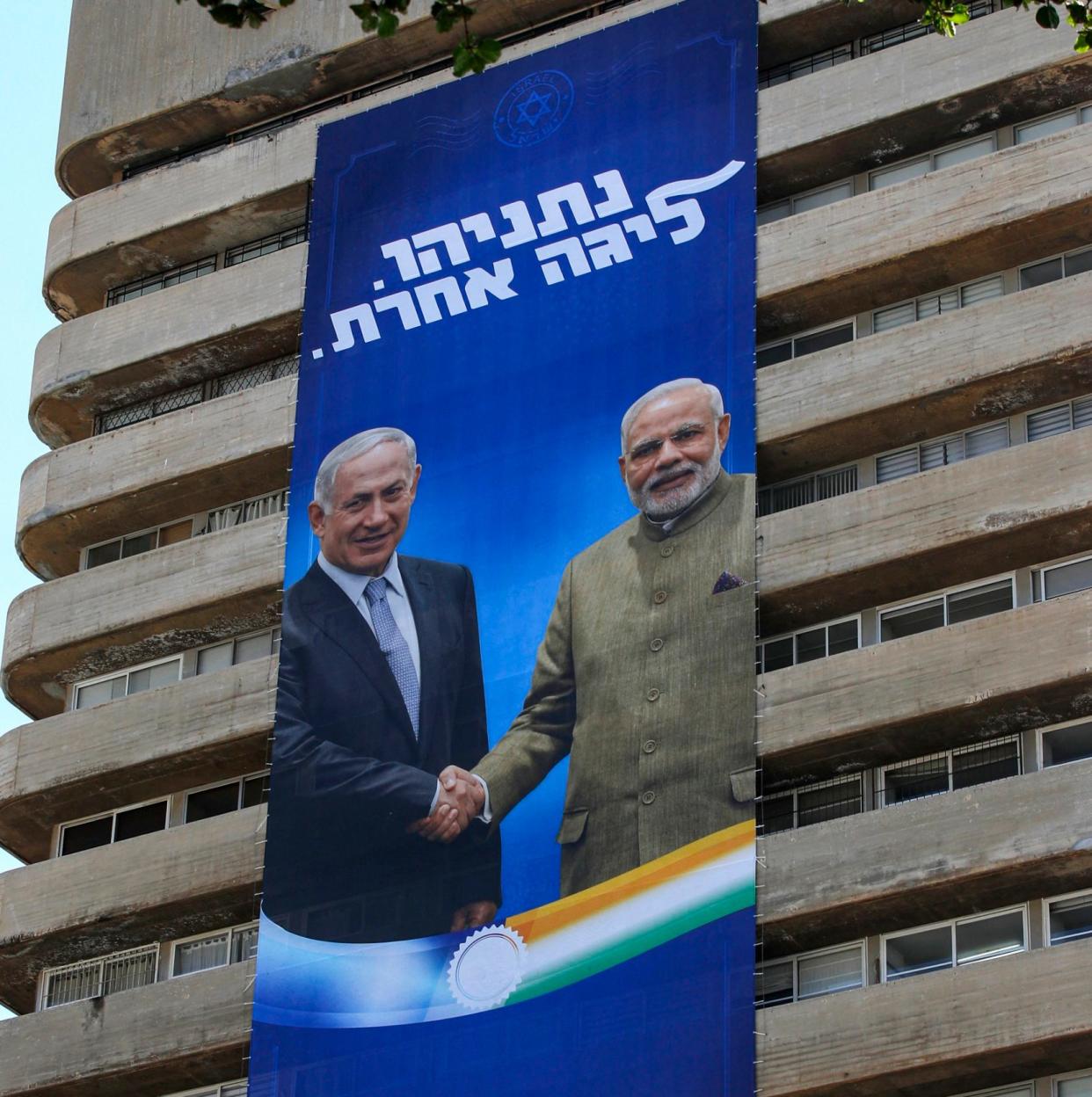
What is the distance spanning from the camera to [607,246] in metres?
42.2

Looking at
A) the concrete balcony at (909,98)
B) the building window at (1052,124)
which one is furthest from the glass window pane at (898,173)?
the building window at (1052,124)

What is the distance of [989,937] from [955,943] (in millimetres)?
474

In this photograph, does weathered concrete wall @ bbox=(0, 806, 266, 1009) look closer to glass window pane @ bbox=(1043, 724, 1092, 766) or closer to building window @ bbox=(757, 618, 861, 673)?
building window @ bbox=(757, 618, 861, 673)

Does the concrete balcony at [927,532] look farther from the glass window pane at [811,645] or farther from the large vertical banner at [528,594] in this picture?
the large vertical banner at [528,594]

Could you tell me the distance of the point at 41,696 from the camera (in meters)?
46.9

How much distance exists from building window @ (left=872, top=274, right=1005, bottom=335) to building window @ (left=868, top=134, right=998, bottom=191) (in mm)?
1976

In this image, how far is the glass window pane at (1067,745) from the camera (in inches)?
1452

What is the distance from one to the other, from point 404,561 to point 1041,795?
10931 millimetres

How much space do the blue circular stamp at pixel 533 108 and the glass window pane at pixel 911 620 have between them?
1019 centimetres

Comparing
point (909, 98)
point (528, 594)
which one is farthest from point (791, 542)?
point (909, 98)

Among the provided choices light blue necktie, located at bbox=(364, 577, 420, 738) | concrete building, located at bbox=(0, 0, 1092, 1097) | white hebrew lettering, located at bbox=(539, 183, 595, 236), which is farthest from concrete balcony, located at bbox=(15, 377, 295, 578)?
white hebrew lettering, located at bbox=(539, 183, 595, 236)

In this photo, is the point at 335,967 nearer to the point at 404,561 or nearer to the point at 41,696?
the point at 404,561

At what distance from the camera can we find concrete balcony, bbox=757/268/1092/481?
39.0 m

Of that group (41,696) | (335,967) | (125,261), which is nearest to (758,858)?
(335,967)
